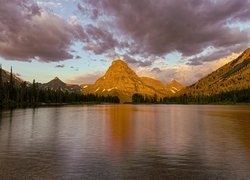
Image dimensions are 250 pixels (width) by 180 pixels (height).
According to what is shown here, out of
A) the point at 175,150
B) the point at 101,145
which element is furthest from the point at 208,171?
the point at 101,145

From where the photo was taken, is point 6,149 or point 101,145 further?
point 101,145

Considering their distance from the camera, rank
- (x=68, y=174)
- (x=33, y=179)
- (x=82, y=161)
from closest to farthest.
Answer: (x=33, y=179)
(x=68, y=174)
(x=82, y=161)

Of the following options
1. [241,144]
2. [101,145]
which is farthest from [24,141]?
[241,144]

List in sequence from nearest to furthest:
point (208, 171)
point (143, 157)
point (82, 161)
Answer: point (208, 171) < point (82, 161) < point (143, 157)

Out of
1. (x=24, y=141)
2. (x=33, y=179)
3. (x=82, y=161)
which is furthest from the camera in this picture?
(x=24, y=141)

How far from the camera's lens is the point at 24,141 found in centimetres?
4256

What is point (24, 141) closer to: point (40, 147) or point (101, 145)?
point (40, 147)

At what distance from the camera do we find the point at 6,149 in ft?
116

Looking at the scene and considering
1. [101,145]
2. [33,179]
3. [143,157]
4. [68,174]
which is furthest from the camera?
[101,145]

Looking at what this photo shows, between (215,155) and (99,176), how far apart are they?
17264mm

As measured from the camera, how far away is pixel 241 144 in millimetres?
42000

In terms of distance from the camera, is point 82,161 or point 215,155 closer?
point 82,161

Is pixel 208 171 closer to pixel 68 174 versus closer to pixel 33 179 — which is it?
pixel 68 174

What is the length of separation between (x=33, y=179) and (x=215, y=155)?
877 inches
